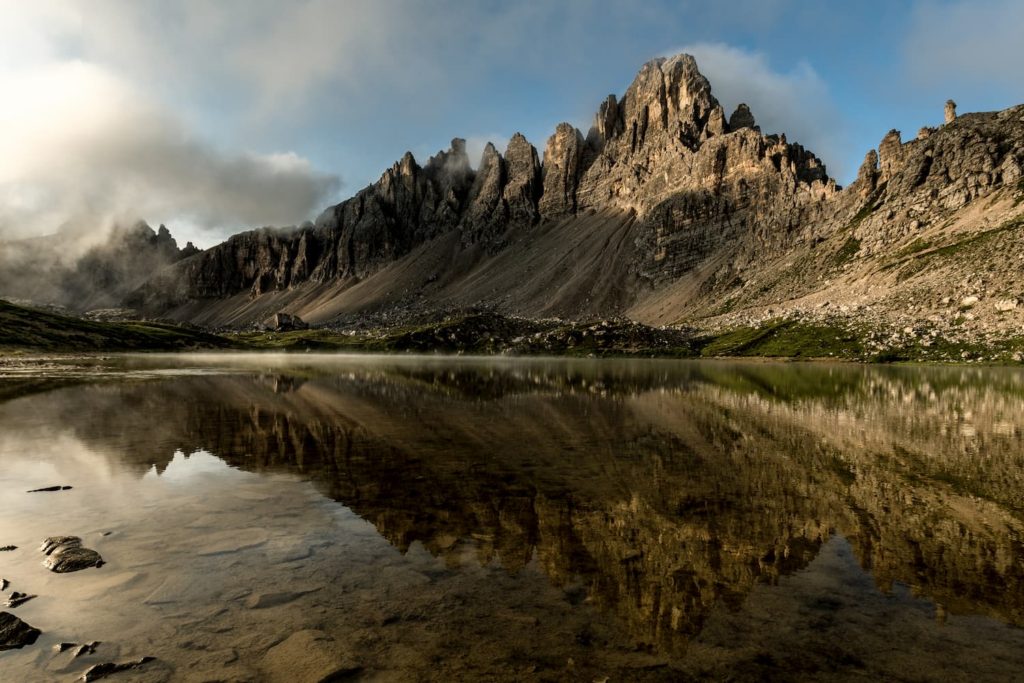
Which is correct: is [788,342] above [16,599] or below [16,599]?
above

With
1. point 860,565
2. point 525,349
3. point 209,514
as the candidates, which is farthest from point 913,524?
point 525,349

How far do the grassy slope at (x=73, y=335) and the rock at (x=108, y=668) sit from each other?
16665cm

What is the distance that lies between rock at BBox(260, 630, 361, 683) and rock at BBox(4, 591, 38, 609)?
5288 mm

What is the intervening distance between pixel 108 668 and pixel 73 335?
19432 cm

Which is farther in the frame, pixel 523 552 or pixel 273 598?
pixel 523 552

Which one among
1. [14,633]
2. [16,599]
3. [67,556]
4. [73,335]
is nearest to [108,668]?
[14,633]

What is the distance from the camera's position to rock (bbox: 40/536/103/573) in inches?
460

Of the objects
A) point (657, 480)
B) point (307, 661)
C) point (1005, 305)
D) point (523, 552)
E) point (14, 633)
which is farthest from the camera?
point (1005, 305)

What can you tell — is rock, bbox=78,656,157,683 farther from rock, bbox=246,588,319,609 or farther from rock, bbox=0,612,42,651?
rock, bbox=246,588,319,609

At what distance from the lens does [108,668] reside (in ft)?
26.4

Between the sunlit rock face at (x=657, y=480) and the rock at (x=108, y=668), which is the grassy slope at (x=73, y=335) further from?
the rock at (x=108, y=668)

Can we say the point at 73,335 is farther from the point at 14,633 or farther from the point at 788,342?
Answer: the point at 788,342

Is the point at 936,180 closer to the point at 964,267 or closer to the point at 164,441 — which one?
the point at 964,267

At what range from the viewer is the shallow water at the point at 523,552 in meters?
8.63
